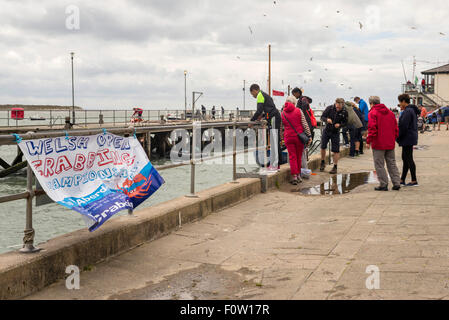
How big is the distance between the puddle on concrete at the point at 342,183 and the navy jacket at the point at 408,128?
4.51 feet

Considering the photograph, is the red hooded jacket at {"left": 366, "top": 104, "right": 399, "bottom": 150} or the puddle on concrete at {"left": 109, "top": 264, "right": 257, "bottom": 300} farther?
the red hooded jacket at {"left": 366, "top": 104, "right": 399, "bottom": 150}

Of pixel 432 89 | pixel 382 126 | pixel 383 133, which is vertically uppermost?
pixel 432 89

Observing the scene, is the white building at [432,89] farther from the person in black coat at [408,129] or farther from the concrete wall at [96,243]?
the concrete wall at [96,243]

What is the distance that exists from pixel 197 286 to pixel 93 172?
1.62 metres

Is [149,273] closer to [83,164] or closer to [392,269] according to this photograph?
[83,164]

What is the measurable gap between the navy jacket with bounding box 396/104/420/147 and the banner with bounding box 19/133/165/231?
5.61 metres

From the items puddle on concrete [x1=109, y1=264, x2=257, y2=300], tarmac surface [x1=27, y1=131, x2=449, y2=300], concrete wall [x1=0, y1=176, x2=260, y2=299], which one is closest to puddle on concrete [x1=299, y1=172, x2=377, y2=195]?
tarmac surface [x1=27, y1=131, x2=449, y2=300]

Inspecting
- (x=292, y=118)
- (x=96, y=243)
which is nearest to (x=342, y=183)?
(x=292, y=118)

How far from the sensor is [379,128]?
9.59m

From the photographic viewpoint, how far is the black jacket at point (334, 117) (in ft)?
42.2

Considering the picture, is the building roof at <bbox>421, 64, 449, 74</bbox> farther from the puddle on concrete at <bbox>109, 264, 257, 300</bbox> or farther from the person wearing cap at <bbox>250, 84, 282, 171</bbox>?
the puddle on concrete at <bbox>109, 264, 257, 300</bbox>

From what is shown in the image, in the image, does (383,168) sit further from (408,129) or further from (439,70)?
(439,70)

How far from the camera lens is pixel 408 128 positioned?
986 centimetres

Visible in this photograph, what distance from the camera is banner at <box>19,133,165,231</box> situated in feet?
15.6
